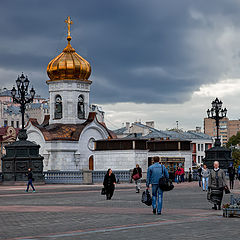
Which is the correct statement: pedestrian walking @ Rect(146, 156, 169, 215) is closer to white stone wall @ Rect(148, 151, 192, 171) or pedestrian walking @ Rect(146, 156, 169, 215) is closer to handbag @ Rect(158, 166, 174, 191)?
handbag @ Rect(158, 166, 174, 191)

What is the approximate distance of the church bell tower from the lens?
5450cm

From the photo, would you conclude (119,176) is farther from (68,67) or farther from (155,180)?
(155,180)

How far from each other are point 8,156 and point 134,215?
26.3 m

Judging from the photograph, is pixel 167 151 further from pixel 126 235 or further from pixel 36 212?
pixel 126 235

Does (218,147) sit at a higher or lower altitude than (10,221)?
higher

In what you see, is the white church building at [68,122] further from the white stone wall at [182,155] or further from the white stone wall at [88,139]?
the white stone wall at [182,155]

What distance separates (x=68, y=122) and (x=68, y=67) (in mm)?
5004

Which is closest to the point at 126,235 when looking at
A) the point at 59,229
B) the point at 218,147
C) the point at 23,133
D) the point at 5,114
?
the point at 59,229

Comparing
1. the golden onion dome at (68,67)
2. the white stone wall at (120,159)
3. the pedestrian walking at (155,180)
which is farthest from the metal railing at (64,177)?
the pedestrian walking at (155,180)

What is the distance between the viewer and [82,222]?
13.9 m

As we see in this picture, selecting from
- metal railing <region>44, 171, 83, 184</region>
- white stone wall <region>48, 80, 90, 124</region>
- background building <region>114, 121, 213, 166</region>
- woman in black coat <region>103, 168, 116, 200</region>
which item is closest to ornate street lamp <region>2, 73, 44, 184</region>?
metal railing <region>44, 171, 83, 184</region>

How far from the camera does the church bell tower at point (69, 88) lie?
54.5 m

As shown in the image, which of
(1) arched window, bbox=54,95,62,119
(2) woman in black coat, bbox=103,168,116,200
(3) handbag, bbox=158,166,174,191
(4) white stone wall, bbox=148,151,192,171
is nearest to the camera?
(3) handbag, bbox=158,166,174,191

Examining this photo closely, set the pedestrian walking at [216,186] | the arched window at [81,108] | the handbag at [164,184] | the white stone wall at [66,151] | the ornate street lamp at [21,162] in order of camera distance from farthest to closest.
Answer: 1. the arched window at [81,108]
2. the white stone wall at [66,151]
3. the ornate street lamp at [21,162]
4. the pedestrian walking at [216,186]
5. the handbag at [164,184]
